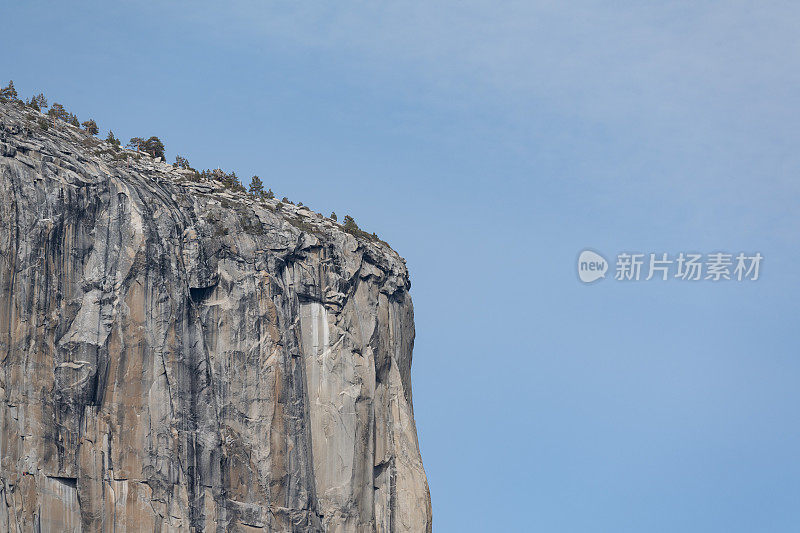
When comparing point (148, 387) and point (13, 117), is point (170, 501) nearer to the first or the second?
point (148, 387)

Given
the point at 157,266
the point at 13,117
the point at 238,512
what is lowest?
the point at 238,512

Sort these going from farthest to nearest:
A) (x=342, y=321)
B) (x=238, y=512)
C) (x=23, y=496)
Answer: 1. (x=342, y=321)
2. (x=238, y=512)
3. (x=23, y=496)

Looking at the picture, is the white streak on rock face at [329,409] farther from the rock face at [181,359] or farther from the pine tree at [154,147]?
the pine tree at [154,147]

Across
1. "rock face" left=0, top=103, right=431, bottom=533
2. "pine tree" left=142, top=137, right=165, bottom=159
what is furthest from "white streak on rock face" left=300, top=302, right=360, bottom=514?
"pine tree" left=142, top=137, right=165, bottom=159

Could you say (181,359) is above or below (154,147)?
below

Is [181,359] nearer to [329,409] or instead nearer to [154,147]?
[329,409]

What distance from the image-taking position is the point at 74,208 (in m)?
85.1

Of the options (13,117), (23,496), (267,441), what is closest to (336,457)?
(267,441)

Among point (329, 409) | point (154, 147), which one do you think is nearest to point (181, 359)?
point (329, 409)

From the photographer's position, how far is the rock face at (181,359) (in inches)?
3231

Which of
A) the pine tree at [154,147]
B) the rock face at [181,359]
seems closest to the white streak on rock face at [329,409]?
the rock face at [181,359]

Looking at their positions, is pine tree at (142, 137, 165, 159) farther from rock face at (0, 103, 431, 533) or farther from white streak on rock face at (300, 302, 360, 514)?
white streak on rock face at (300, 302, 360, 514)

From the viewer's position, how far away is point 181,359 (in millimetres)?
86312

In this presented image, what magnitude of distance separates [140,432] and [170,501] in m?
4.44
